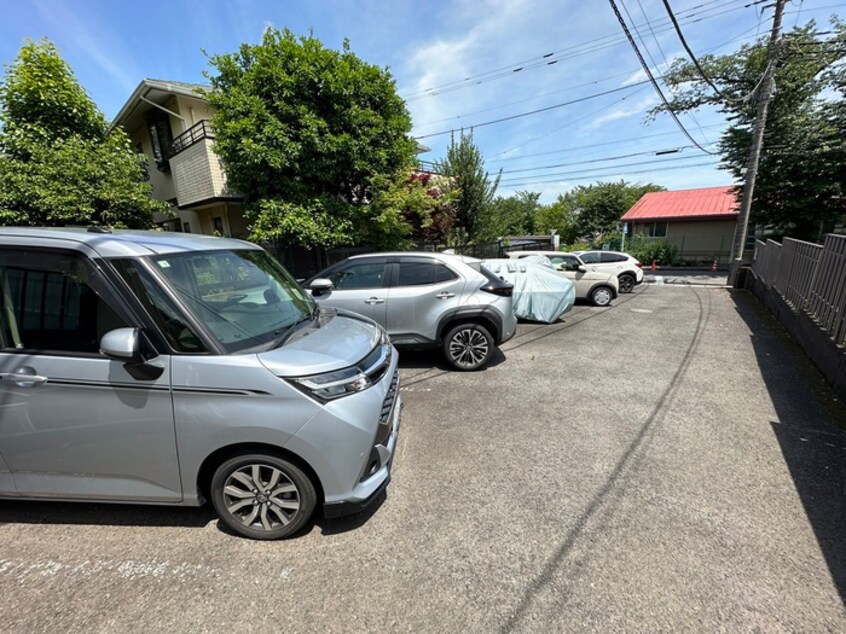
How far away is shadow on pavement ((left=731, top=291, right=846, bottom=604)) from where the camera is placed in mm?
2158

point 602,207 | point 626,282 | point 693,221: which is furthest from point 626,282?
point 602,207

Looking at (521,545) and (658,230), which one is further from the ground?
(658,230)

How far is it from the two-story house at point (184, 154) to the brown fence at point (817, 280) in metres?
12.8

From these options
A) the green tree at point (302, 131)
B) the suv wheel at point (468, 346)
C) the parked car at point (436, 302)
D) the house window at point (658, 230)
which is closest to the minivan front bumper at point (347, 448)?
the parked car at point (436, 302)

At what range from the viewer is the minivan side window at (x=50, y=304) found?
197cm

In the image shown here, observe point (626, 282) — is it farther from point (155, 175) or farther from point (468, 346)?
point (155, 175)

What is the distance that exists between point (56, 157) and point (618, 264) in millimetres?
15160

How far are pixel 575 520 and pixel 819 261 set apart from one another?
6.48m

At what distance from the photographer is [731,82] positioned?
16.0m

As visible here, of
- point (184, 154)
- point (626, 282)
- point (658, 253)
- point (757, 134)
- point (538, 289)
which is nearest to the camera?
point (538, 289)

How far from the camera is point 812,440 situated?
3117 mm

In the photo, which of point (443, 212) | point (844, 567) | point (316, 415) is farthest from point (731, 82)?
point (316, 415)

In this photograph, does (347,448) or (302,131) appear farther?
(302,131)

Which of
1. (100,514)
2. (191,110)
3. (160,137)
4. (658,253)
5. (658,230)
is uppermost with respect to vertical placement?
(191,110)
